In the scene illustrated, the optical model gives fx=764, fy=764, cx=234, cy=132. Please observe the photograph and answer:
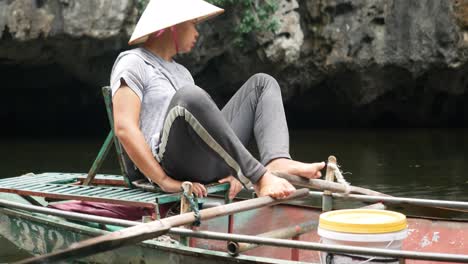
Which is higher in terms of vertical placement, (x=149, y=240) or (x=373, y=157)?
(x=149, y=240)

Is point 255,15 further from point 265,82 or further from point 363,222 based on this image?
point 363,222

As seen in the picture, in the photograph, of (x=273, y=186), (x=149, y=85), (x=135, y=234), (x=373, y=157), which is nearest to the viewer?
(x=135, y=234)

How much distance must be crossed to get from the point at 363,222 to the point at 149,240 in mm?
931

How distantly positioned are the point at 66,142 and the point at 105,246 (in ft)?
32.7

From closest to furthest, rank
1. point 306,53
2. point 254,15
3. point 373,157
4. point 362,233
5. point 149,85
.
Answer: point 362,233, point 149,85, point 373,157, point 254,15, point 306,53

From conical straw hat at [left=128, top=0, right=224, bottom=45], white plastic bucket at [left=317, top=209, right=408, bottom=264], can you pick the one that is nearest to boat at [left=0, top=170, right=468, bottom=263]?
white plastic bucket at [left=317, top=209, right=408, bottom=264]

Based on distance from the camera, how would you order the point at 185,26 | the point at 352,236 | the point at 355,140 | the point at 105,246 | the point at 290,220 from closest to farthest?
the point at 105,246
the point at 352,236
the point at 185,26
the point at 290,220
the point at 355,140

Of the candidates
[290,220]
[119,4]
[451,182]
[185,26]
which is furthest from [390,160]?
[185,26]

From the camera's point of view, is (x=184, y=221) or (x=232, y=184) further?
(x=232, y=184)

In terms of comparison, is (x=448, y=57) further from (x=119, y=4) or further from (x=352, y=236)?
(x=352, y=236)

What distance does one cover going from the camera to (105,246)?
240 centimetres

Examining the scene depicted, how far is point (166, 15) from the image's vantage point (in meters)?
3.60

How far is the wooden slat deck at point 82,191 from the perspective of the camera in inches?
132

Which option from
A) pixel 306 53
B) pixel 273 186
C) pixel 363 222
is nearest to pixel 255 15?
pixel 306 53
